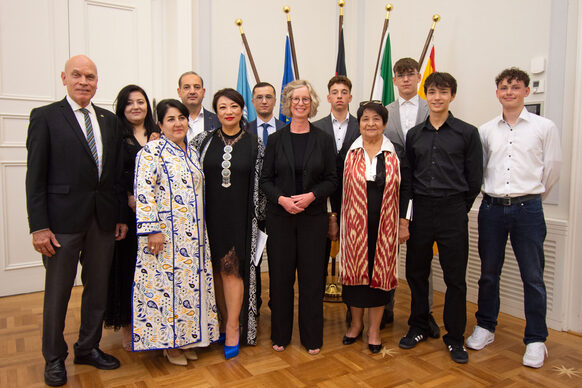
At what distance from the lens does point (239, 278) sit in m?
2.62

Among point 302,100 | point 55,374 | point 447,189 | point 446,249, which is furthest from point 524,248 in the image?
point 55,374

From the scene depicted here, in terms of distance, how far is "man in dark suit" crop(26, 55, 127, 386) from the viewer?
218 cm

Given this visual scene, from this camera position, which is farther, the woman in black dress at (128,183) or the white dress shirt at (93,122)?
the woman in black dress at (128,183)

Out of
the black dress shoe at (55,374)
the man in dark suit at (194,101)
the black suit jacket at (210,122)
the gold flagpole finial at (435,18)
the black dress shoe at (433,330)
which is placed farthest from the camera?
the gold flagpole finial at (435,18)

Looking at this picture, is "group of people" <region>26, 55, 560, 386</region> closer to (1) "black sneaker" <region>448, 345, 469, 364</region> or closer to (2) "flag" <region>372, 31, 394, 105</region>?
(1) "black sneaker" <region>448, 345, 469, 364</region>

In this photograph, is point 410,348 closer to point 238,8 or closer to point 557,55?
point 557,55

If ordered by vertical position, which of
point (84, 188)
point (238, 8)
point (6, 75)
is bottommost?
point (84, 188)

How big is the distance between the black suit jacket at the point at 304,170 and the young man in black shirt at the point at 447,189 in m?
0.54

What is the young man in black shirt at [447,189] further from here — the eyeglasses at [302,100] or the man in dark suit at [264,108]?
the man in dark suit at [264,108]

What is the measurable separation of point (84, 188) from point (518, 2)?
10.6 ft

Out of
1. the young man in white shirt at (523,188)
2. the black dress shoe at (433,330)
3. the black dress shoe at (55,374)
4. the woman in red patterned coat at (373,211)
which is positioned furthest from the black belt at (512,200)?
the black dress shoe at (55,374)

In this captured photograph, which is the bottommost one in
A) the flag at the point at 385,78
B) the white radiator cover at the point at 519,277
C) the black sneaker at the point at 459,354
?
the black sneaker at the point at 459,354

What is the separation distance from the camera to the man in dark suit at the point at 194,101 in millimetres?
3197

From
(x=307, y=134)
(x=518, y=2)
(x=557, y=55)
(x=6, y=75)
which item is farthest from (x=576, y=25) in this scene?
(x=6, y=75)
